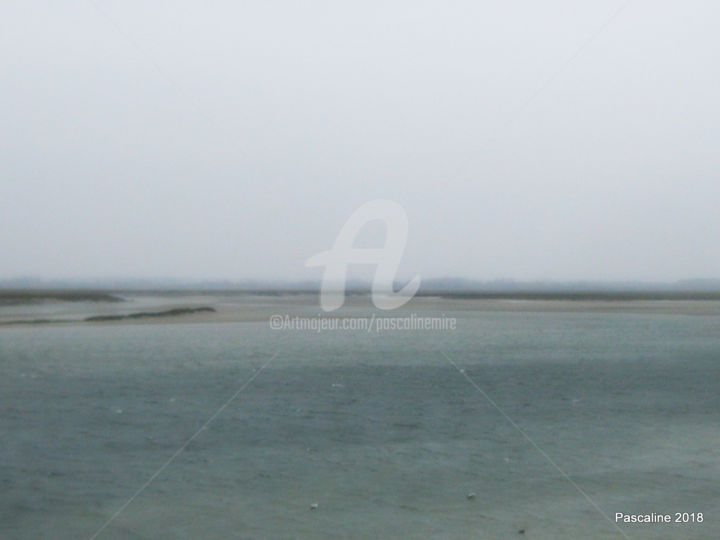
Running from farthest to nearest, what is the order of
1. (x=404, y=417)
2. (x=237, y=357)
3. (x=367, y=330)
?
(x=367, y=330) → (x=237, y=357) → (x=404, y=417)

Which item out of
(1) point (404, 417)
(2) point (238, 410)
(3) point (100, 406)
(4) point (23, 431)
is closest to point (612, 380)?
(1) point (404, 417)

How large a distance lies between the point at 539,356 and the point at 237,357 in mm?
9833

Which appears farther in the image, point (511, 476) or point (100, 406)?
point (100, 406)

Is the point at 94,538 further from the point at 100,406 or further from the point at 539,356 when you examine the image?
the point at 539,356

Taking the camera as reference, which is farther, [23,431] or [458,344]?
[458,344]

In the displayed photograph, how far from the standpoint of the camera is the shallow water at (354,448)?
8625 mm

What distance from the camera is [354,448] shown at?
12.1 meters

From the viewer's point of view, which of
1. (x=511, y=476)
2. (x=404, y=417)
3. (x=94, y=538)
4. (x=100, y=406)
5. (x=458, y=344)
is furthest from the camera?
(x=458, y=344)

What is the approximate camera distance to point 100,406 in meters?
16.4

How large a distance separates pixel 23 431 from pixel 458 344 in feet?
75.8

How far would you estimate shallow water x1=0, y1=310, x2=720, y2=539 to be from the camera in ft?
28.3

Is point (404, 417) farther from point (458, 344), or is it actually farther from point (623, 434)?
point (458, 344)

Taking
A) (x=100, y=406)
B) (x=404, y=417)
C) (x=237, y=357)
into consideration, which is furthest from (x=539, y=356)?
(x=100, y=406)

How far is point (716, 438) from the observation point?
12.9m
